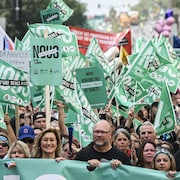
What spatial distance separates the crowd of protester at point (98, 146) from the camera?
8.53m

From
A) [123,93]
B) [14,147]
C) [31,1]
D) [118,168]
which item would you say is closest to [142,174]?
[118,168]

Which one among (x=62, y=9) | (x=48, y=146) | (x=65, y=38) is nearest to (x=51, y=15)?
(x=62, y=9)

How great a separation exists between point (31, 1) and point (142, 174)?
46.7 metres

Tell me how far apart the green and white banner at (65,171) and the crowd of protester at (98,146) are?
0.06 m

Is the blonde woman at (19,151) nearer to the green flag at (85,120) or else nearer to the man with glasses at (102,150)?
the man with glasses at (102,150)

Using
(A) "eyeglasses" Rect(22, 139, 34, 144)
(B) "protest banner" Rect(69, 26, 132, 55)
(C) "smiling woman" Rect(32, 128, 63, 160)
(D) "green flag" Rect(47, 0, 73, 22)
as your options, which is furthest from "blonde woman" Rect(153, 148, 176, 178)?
(B) "protest banner" Rect(69, 26, 132, 55)

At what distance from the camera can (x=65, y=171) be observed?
27.1ft

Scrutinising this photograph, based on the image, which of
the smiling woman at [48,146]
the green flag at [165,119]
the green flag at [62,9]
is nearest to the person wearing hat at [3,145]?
the smiling woman at [48,146]

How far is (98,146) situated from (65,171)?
0.47 meters

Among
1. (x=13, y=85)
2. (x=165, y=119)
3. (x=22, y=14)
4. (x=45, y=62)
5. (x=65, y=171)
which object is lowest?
(x=65, y=171)

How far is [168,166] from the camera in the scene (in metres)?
8.62

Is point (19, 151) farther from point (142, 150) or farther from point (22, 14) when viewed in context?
point (22, 14)

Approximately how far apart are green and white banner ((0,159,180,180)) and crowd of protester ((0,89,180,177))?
0.21ft

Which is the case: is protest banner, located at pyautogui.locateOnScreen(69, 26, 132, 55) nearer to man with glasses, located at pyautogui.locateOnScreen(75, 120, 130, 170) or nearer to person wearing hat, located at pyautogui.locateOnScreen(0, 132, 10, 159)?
person wearing hat, located at pyautogui.locateOnScreen(0, 132, 10, 159)
